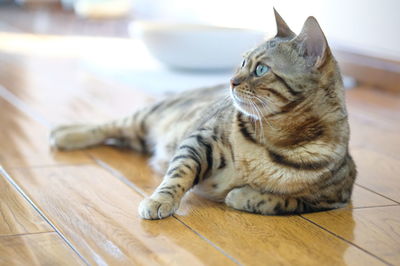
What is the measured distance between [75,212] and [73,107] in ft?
4.01

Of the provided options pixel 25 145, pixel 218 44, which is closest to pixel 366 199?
pixel 25 145

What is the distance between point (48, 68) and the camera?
12.0 ft

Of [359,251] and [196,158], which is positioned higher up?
[196,158]

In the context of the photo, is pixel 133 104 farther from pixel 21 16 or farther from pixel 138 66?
pixel 21 16

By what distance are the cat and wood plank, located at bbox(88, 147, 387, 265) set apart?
4 centimetres

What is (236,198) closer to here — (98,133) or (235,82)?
(235,82)

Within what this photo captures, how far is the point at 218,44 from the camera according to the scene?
3.42m

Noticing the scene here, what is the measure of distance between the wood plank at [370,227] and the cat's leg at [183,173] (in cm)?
29

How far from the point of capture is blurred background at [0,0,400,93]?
320cm

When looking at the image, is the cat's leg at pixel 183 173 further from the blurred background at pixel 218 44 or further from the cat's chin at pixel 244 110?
the blurred background at pixel 218 44

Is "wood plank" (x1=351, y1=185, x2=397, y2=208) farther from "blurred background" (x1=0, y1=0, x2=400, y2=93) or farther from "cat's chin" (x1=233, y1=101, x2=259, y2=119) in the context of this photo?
"blurred background" (x1=0, y1=0, x2=400, y2=93)

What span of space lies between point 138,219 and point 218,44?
6.50 ft

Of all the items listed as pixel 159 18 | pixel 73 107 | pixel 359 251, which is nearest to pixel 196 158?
pixel 359 251

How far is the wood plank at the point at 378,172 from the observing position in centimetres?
192
